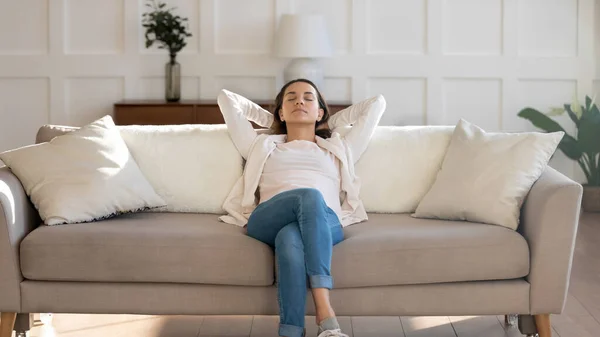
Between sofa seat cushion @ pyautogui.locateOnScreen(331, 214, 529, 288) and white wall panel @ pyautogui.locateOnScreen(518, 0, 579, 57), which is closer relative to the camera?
sofa seat cushion @ pyautogui.locateOnScreen(331, 214, 529, 288)

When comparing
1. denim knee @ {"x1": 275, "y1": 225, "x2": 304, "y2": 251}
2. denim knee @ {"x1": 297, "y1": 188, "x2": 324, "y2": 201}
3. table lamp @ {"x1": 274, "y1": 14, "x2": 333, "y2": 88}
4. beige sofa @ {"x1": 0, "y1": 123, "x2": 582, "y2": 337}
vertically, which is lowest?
beige sofa @ {"x1": 0, "y1": 123, "x2": 582, "y2": 337}

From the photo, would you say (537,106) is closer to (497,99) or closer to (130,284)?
(497,99)

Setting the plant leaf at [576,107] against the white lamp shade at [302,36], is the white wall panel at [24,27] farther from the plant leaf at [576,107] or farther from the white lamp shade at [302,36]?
the plant leaf at [576,107]

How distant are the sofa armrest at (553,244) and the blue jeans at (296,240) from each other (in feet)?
2.20

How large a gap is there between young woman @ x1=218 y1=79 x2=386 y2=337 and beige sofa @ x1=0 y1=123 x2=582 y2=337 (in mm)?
116

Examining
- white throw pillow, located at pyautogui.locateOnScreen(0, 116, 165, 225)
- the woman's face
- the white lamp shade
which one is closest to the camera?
white throw pillow, located at pyautogui.locateOnScreen(0, 116, 165, 225)

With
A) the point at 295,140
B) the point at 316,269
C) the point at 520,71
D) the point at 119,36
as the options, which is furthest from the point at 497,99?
the point at 316,269

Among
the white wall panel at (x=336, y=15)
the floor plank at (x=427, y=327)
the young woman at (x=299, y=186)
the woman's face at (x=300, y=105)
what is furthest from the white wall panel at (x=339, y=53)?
the floor plank at (x=427, y=327)

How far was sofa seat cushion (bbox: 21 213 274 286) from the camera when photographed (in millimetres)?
3172

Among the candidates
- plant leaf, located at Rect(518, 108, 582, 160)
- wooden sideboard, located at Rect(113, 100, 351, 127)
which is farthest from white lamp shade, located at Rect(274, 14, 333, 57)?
plant leaf, located at Rect(518, 108, 582, 160)

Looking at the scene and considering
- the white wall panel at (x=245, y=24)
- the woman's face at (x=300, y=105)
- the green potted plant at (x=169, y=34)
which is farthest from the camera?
the white wall panel at (x=245, y=24)

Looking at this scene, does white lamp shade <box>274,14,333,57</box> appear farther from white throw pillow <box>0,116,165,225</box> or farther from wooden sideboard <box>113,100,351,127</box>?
white throw pillow <box>0,116,165,225</box>

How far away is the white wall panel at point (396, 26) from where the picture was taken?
6227 mm

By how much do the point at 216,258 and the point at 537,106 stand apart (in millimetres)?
3766
